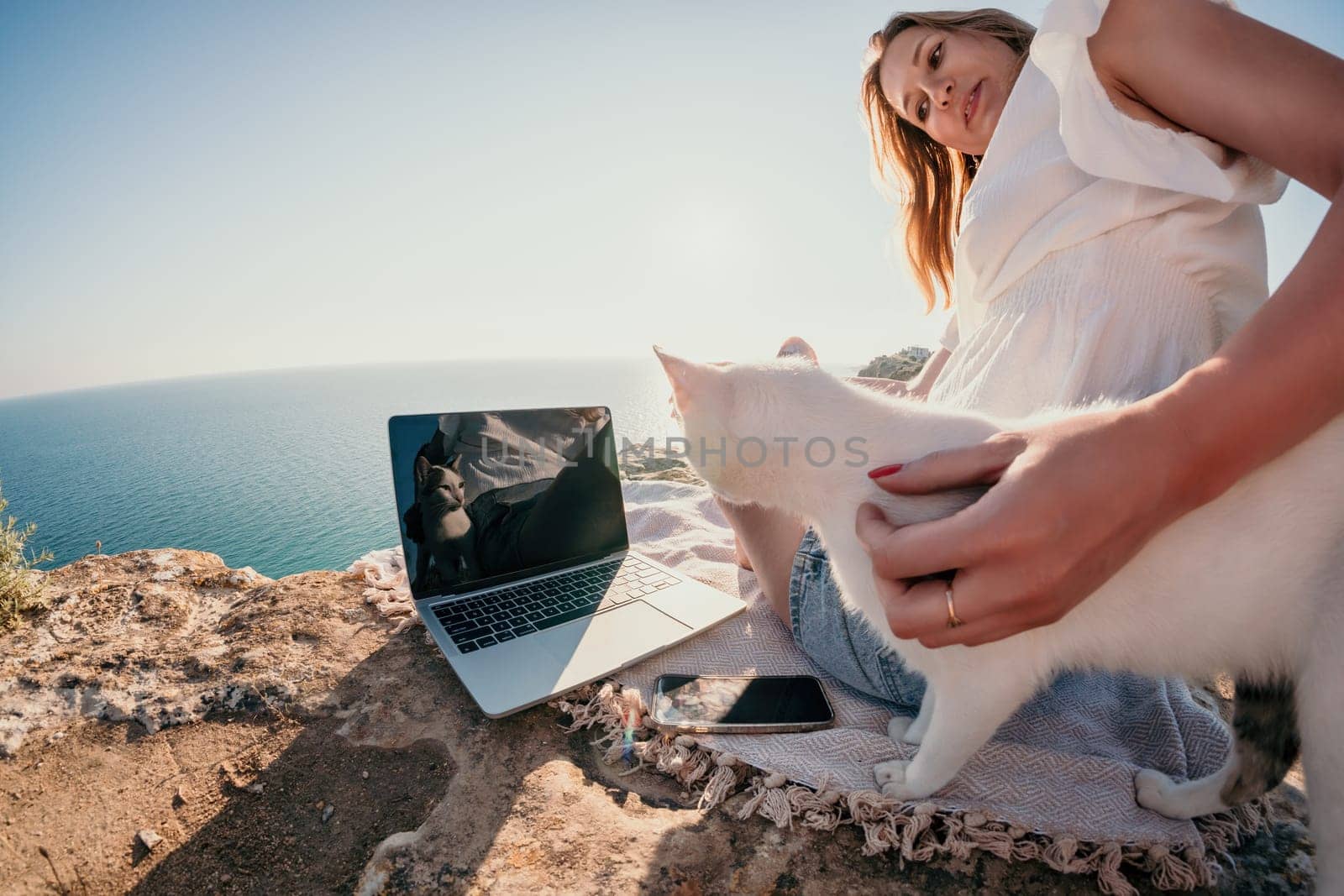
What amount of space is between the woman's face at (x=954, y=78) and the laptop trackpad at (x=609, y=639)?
1.72 m

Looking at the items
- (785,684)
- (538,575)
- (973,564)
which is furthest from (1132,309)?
(538,575)

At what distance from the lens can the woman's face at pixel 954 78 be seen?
1.44m

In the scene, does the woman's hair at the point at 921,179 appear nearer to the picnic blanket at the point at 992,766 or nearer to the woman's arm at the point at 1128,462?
the woman's arm at the point at 1128,462

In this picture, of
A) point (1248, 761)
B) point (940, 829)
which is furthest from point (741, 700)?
point (1248, 761)

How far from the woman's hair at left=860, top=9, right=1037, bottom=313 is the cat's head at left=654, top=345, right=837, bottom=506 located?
1.53 meters

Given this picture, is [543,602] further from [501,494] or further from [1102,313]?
[1102,313]

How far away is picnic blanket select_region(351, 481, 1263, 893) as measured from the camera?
0.82m

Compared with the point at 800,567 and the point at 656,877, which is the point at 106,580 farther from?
the point at 800,567

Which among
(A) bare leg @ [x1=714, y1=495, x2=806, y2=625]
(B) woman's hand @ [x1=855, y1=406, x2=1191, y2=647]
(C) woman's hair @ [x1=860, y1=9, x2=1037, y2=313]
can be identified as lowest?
(A) bare leg @ [x1=714, y1=495, x2=806, y2=625]

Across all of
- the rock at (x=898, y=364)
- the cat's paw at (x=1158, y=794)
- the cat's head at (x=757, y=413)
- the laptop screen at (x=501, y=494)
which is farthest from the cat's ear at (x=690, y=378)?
the rock at (x=898, y=364)

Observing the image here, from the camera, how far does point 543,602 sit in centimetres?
140

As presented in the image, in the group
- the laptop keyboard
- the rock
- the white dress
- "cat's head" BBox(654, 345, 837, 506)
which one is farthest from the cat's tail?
the rock

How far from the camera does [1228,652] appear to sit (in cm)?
70

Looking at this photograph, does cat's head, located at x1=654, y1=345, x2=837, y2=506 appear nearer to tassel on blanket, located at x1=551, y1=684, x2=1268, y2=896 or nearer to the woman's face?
tassel on blanket, located at x1=551, y1=684, x2=1268, y2=896
